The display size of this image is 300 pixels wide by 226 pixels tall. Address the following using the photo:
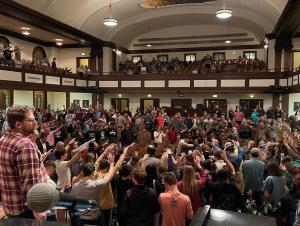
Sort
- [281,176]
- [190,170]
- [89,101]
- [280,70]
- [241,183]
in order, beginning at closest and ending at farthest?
[190,170], [281,176], [241,183], [280,70], [89,101]

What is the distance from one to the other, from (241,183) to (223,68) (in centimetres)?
1496

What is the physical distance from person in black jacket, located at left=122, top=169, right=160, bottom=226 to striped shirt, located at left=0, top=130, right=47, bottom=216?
168 cm

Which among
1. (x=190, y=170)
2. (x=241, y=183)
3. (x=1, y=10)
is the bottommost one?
(x=241, y=183)

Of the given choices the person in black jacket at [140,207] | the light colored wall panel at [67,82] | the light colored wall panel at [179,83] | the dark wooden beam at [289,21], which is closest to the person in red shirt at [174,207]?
the person in black jacket at [140,207]

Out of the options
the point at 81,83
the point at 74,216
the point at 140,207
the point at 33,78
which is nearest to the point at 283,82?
the point at 81,83

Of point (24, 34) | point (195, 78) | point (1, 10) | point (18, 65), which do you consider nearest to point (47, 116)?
point (18, 65)

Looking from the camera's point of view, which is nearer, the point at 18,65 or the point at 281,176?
the point at 281,176

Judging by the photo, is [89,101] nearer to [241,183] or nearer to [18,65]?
[18,65]

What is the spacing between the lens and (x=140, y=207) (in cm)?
347

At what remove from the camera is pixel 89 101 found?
21.4m

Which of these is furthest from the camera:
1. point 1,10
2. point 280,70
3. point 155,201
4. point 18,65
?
point 280,70

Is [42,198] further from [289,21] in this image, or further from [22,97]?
[22,97]

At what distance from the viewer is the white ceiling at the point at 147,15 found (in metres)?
15.2

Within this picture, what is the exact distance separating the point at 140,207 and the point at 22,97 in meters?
17.6
